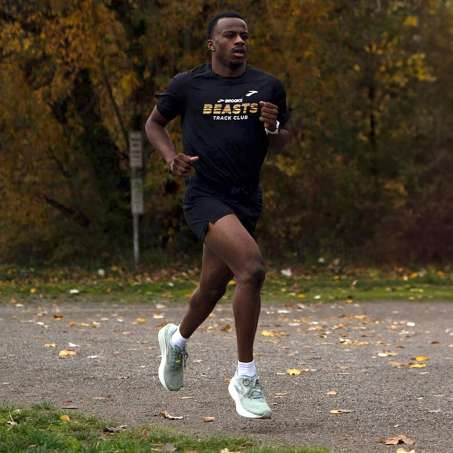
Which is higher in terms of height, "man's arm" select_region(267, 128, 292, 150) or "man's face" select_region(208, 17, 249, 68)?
"man's face" select_region(208, 17, 249, 68)

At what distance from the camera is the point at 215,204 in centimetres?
656

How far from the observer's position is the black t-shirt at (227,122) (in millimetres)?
6484

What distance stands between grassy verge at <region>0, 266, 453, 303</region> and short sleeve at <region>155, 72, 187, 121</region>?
9.51m

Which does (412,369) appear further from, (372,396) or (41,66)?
(41,66)

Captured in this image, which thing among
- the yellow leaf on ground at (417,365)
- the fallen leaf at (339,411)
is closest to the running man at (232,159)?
the fallen leaf at (339,411)

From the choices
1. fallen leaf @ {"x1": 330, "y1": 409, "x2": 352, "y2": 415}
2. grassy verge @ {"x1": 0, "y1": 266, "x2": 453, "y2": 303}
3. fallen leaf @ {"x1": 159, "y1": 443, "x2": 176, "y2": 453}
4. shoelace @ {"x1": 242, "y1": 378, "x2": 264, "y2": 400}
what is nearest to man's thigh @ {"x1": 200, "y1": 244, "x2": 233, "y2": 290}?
shoelace @ {"x1": 242, "y1": 378, "x2": 264, "y2": 400}

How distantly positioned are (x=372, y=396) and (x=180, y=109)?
2110 mm

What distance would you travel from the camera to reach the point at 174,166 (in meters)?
6.44

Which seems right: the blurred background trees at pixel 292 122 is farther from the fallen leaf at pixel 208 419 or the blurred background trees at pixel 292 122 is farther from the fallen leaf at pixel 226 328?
the fallen leaf at pixel 208 419

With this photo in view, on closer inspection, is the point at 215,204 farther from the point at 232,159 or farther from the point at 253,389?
the point at 253,389

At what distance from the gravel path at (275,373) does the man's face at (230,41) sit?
6.30 ft

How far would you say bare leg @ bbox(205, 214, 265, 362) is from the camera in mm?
6355

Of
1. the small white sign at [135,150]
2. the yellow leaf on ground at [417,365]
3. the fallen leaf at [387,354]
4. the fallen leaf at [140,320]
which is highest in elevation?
the small white sign at [135,150]

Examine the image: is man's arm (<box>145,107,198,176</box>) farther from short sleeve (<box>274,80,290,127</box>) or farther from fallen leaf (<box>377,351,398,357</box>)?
fallen leaf (<box>377,351,398,357</box>)
